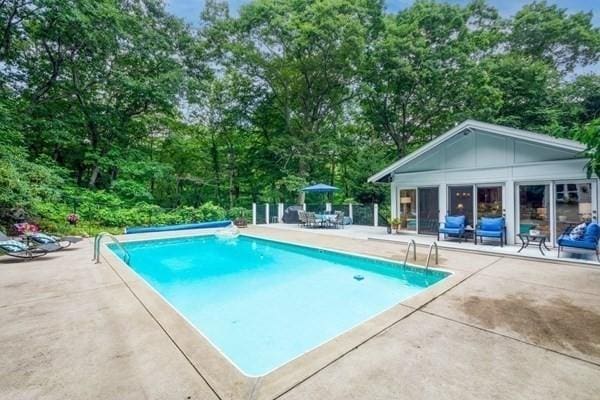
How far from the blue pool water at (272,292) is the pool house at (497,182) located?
15.9 feet

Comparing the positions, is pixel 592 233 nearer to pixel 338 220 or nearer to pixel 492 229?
pixel 492 229

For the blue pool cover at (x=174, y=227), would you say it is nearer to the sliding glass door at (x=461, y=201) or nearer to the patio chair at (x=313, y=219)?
the patio chair at (x=313, y=219)

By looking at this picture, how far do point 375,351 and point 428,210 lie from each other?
9.17 meters

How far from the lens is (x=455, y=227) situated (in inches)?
354

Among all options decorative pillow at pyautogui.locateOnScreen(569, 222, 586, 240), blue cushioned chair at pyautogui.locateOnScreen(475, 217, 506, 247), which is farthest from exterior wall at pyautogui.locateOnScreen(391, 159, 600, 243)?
decorative pillow at pyautogui.locateOnScreen(569, 222, 586, 240)

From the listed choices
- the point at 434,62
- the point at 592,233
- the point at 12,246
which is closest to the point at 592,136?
the point at 592,233

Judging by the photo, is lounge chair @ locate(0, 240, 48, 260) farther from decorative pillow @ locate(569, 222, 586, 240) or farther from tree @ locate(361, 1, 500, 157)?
tree @ locate(361, 1, 500, 157)

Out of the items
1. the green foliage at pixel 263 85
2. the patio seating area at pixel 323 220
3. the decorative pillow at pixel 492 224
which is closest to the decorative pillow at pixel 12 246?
the green foliage at pixel 263 85

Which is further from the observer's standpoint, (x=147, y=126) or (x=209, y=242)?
(x=147, y=126)

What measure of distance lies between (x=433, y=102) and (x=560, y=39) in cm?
964

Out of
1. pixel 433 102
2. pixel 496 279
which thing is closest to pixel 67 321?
pixel 496 279

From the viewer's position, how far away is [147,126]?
1831 centimetres

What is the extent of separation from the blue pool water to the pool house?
15.9 ft

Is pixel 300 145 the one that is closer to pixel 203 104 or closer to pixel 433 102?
pixel 203 104
